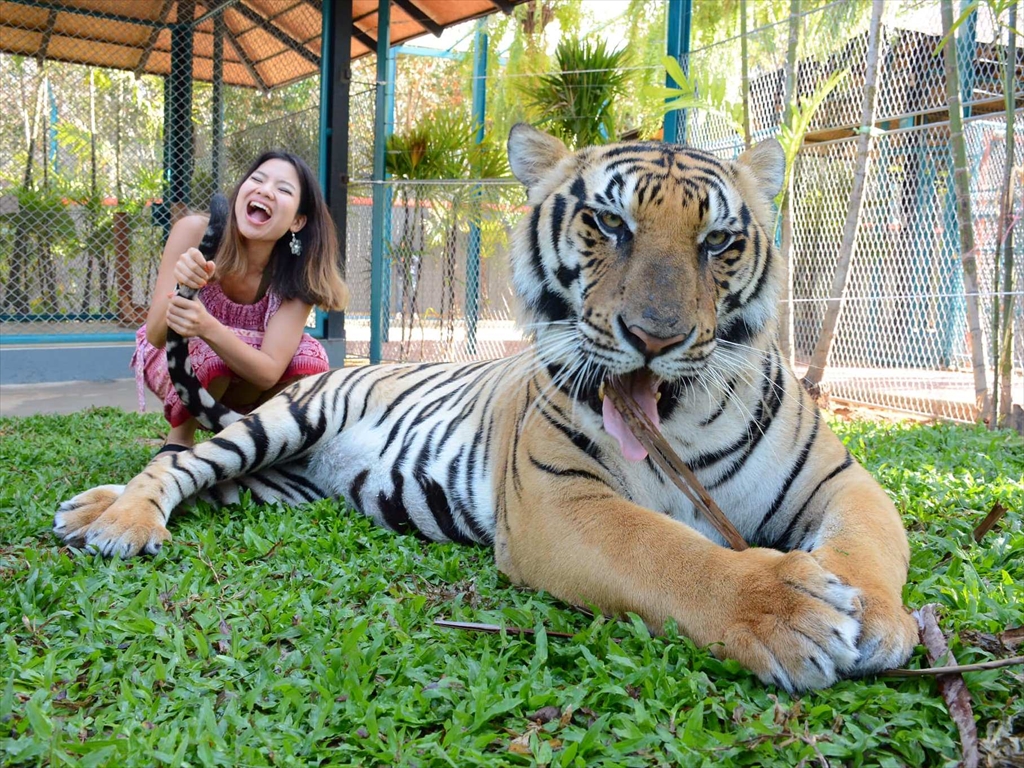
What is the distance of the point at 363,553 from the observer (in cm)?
285

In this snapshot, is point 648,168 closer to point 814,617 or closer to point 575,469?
point 575,469

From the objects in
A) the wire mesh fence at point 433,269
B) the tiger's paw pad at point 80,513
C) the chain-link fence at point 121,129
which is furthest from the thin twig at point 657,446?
the chain-link fence at point 121,129

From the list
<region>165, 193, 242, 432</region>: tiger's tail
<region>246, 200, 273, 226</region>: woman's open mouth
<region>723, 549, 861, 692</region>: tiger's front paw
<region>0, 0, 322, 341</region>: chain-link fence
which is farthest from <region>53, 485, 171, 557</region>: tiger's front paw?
<region>0, 0, 322, 341</region>: chain-link fence

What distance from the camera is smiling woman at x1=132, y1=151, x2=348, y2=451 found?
13.9 ft

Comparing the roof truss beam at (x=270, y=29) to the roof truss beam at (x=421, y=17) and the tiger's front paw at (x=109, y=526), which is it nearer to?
the roof truss beam at (x=421, y=17)

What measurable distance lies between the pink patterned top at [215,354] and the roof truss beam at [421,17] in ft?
19.1

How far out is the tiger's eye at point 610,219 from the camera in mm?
2326

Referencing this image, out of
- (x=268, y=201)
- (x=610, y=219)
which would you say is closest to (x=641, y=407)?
(x=610, y=219)

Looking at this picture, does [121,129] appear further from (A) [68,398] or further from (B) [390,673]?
(B) [390,673]

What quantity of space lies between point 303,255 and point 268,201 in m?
0.35

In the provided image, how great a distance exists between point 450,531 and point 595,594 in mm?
1035

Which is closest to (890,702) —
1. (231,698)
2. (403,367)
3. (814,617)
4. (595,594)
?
(814,617)

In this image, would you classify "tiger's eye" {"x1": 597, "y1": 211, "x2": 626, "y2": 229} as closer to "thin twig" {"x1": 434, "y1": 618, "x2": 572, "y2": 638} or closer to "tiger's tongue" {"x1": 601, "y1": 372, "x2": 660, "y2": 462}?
"tiger's tongue" {"x1": 601, "y1": 372, "x2": 660, "y2": 462}

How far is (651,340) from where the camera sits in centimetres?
204
